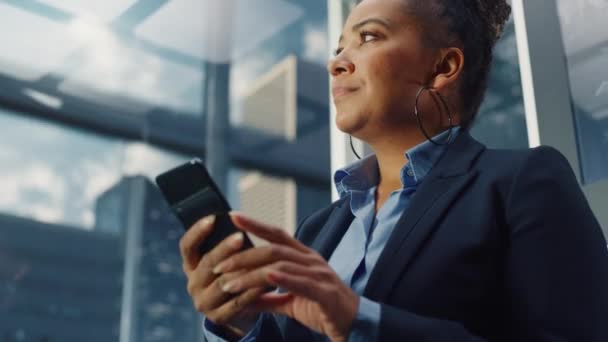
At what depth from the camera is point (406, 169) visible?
887 mm

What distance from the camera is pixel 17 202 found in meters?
16.5

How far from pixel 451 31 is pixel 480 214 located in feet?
1.19

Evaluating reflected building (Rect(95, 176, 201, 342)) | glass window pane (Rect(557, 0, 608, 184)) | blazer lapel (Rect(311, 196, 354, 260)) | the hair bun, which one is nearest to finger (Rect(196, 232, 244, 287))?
blazer lapel (Rect(311, 196, 354, 260))

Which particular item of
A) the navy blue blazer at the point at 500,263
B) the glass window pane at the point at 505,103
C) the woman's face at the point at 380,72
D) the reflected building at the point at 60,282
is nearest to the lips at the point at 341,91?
the woman's face at the point at 380,72

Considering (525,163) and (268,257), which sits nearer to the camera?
(268,257)

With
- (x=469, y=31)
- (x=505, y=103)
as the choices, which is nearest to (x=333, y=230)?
(x=469, y=31)

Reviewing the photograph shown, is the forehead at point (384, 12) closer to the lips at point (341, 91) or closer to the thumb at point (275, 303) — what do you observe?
the lips at point (341, 91)

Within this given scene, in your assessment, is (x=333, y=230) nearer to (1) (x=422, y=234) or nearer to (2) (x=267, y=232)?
(1) (x=422, y=234)

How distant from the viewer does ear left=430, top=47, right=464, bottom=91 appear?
93cm

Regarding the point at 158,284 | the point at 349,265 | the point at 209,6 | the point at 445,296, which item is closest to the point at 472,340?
the point at 445,296

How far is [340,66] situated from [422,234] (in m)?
0.31

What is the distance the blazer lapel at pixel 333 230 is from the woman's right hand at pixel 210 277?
10.1 inches

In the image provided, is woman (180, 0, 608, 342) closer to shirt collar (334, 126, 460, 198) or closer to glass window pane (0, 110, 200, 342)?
shirt collar (334, 126, 460, 198)

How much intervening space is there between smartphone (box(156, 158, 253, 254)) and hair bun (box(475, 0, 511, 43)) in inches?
22.7
